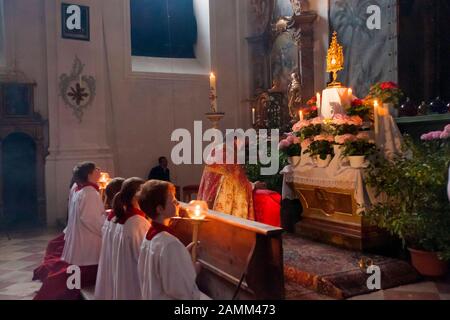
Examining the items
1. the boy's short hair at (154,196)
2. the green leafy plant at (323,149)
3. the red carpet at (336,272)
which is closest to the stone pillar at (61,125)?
the green leafy plant at (323,149)

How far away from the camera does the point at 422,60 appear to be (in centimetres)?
764

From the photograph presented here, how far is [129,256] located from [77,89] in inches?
269

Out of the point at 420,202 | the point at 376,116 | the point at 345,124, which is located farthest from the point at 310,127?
the point at 420,202

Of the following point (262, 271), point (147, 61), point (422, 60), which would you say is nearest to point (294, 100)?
point (422, 60)

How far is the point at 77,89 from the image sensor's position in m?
9.57

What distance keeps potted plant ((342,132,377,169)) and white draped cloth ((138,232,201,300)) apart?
342 cm

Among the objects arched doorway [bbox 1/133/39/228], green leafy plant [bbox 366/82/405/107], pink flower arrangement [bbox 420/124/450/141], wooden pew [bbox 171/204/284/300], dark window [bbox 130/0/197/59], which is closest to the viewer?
wooden pew [bbox 171/204/284/300]

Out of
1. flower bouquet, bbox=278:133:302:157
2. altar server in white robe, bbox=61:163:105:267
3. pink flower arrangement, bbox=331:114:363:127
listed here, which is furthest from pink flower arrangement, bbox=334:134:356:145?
altar server in white robe, bbox=61:163:105:267

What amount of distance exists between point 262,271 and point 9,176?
304 inches

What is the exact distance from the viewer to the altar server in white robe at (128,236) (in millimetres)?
3475

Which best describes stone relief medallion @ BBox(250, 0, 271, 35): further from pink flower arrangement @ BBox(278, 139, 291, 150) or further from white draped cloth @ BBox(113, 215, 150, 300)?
white draped cloth @ BBox(113, 215, 150, 300)

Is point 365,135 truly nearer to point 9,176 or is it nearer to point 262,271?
point 262,271

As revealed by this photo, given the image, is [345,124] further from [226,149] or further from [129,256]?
[129,256]

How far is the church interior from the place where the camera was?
3.80 m
